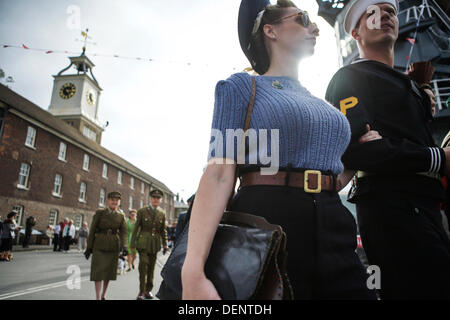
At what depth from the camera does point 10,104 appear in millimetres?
20844

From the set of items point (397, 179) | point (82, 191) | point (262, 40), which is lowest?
point (397, 179)

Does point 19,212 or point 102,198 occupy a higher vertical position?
point 102,198

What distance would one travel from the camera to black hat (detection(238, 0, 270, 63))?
1.67m

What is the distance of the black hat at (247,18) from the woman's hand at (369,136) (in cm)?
80

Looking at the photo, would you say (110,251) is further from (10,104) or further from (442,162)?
(10,104)

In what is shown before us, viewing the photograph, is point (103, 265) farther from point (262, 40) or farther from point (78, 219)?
point (78, 219)

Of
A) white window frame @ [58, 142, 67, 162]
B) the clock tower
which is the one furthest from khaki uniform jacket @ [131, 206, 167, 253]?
the clock tower

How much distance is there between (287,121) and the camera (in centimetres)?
120

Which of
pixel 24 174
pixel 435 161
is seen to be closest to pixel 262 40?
pixel 435 161

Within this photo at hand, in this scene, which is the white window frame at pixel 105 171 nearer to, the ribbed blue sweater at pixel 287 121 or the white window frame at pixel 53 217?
the white window frame at pixel 53 217

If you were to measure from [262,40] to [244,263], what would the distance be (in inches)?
47.6

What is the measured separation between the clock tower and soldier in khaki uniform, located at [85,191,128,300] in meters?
37.4

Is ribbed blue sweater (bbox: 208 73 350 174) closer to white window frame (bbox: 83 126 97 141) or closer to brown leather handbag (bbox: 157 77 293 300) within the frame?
brown leather handbag (bbox: 157 77 293 300)
